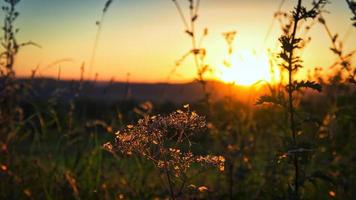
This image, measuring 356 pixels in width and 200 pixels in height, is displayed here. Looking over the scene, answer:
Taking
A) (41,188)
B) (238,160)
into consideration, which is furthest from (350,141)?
(41,188)

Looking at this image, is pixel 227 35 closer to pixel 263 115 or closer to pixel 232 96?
pixel 232 96

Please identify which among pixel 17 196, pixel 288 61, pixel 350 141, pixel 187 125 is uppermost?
pixel 288 61

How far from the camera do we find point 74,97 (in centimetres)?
535

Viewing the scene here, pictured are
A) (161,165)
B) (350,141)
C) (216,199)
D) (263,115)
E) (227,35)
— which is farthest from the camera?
(263,115)

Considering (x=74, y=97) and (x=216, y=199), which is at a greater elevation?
(x=74, y=97)

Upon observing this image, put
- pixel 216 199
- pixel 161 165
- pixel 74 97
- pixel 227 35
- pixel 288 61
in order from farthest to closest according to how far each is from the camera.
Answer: pixel 227 35, pixel 74 97, pixel 216 199, pixel 288 61, pixel 161 165

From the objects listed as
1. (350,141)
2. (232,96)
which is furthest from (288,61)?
(232,96)

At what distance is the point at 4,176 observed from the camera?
4.66 metres

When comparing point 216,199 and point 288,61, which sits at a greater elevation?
point 288,61

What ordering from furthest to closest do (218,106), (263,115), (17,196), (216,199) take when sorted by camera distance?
(218,106), (263,115), (17,196), (216,199)

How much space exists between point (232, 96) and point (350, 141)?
5.17ft

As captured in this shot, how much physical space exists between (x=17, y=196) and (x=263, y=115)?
3.20m

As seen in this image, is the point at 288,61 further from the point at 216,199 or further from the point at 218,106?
the point at 218,106

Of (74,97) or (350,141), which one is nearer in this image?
(350,141)
